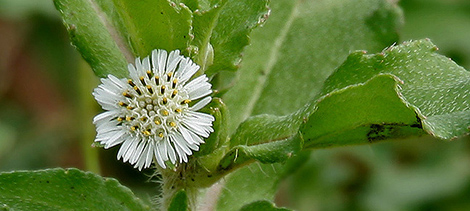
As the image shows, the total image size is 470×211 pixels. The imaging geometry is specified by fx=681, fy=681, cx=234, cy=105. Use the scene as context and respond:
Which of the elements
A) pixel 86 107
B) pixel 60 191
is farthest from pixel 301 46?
pixel 86 107

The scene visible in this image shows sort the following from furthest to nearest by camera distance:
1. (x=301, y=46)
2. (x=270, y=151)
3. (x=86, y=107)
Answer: (x=86, y=107)
(x=301, y=46)
(x=270, y=151)

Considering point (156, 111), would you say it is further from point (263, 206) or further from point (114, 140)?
point (263, 206)

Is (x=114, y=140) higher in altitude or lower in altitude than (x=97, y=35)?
lower

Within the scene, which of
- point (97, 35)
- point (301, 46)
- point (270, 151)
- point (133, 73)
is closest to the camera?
point (270, 151)

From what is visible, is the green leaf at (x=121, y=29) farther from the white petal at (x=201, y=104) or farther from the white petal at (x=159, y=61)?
the white petal at (x=201, y=104)

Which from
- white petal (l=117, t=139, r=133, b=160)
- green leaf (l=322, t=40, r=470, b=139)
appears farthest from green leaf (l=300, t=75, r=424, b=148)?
white petal (l=117, t=139, r=133, b=160)

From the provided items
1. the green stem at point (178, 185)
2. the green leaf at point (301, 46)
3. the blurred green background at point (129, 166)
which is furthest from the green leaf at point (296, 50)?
the blurred green background at point (129, 166)

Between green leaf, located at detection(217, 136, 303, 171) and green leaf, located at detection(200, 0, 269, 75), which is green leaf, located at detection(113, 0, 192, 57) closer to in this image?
green leaf, located at detection(200, 0, 269, 75)
